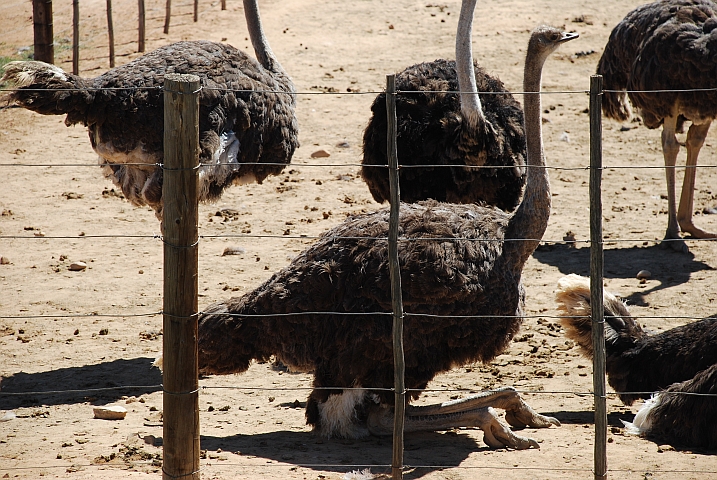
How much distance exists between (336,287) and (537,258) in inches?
132

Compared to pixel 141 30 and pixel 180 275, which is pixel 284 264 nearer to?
pixel 180 275

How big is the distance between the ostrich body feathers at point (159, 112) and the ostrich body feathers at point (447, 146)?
0.67m

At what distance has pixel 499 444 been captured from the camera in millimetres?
4223

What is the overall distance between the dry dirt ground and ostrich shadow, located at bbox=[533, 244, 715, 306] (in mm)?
25

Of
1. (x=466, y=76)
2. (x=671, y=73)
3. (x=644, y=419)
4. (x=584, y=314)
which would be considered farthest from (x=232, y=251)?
(x=644, y=419)

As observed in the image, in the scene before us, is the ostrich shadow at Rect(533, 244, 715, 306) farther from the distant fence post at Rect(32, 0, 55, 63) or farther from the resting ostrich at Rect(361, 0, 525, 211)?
the distant fence post at Rect(32, 0, 55, 63)

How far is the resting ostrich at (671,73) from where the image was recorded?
23.3ft

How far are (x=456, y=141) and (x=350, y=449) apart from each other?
8.36 feet

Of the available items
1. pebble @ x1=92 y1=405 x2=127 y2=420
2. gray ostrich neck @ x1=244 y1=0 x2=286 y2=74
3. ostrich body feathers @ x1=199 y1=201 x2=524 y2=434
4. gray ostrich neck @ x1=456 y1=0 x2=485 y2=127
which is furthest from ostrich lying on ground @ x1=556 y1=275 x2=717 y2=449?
gray ostrich neck @ x1=244 y1=0 x2=286 y2=74

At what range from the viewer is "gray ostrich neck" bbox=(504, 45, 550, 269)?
4.46 m

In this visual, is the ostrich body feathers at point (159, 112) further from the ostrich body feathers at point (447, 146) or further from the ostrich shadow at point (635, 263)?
the ostrich shadow at point (635, 263)

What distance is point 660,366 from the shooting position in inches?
183

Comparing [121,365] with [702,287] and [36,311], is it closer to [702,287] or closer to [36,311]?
[36,311]

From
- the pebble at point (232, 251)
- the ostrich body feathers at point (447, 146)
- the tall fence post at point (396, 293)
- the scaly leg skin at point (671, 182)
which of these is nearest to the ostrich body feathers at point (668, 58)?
the scaly leg skin at point (671, 182)
